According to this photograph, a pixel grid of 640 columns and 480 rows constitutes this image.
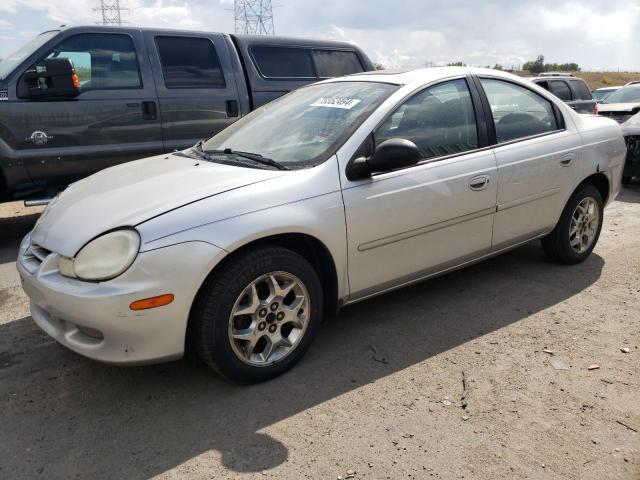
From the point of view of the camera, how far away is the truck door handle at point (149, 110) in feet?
18.9

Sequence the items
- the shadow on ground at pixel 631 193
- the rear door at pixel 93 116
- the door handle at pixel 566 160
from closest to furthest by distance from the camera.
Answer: the door handle at pixel 566 160, the rear door at pixel 93 116, the shadow on ground at pixel 631 193

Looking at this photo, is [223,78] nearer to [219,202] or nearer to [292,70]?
[292,70]

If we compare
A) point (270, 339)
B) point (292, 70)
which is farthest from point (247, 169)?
point (292, 70)

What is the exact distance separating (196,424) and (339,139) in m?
1.71

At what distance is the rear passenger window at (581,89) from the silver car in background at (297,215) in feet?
30.7

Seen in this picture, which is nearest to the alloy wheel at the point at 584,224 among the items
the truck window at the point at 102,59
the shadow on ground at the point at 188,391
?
the shadow on ground at the point at 188,391

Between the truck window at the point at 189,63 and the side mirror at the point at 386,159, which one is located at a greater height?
the truck window at the point at 189,63

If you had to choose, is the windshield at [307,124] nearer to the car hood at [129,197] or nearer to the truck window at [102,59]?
the car hood at [129,197]

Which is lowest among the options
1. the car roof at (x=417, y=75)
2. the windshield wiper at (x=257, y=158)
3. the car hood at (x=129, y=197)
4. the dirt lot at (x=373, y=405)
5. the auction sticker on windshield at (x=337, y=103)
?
the dirt lot at (x=373, y=405)

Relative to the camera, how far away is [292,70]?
6.81 meters

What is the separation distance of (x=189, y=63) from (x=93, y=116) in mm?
1237

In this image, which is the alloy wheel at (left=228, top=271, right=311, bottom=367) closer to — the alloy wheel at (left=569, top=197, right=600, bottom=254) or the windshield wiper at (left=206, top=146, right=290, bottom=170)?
the windshield wiper at (left=206, top=146, right=290, bottom=170)

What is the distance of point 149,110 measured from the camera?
578 cm

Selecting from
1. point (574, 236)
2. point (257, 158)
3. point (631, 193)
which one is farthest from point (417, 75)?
point (631, 193)
